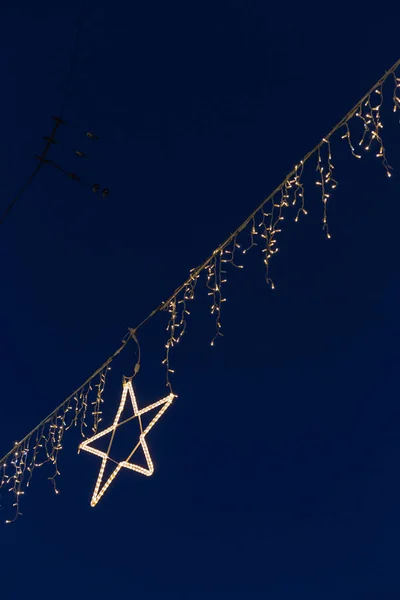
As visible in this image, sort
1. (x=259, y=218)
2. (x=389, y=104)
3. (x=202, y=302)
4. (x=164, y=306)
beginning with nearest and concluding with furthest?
1. (x=164, y=306)
2. (x=389, y=104)
3. (x=259, y=218)
4. (x=202, y=302)

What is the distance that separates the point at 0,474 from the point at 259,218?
3355 millimetres

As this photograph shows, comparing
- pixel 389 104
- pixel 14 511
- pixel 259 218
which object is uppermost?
pixel 389 104

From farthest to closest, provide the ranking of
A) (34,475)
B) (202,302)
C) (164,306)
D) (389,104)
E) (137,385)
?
(34,475), (137,385), (202,302), (389,104), (164,306)

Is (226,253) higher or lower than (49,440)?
higher

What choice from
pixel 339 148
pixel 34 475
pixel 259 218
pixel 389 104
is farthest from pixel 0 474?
pixel 389 104

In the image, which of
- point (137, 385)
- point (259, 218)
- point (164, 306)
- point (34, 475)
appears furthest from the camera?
point (34, 475)

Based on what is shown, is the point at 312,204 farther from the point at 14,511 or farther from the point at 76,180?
the point at 14,511

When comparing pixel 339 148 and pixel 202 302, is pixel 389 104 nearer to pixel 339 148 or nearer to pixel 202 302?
pixel 339 148

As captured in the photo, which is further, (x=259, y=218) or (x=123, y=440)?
(x=123, y=440)

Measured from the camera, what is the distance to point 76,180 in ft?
15.9

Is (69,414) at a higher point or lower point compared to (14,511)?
higher

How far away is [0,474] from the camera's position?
234 inches

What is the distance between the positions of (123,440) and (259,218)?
7.27ft

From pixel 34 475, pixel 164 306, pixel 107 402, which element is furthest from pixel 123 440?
A: pixel 164 306
